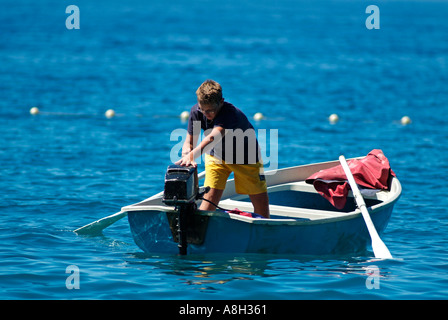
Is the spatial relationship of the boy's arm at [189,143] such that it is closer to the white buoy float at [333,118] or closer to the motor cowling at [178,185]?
the motor cowling at [178,185]

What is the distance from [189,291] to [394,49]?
33394mm

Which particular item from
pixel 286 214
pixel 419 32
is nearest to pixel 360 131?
pixel 286 214

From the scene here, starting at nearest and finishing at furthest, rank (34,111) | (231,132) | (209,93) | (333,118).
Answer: (209,93) < (231,132) < (34,111) < (333,118)

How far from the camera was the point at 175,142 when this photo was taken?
1530cm

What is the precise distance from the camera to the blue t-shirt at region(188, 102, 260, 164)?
667cm

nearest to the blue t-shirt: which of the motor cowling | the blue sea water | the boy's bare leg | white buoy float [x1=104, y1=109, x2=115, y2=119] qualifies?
the boy's bare leg

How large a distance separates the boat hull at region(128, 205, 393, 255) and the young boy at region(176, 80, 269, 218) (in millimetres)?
482

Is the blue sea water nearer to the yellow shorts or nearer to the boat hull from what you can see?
the boat hull

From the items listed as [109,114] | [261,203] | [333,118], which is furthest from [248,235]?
[333,118]

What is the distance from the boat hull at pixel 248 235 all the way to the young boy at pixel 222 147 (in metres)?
0.48

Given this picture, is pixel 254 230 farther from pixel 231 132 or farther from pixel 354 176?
pixel 354 176

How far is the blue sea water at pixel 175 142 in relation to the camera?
6.65m

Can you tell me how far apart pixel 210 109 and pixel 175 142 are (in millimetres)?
8817

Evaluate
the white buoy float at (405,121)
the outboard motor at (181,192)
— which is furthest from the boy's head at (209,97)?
the white buoy float at (405,121)
